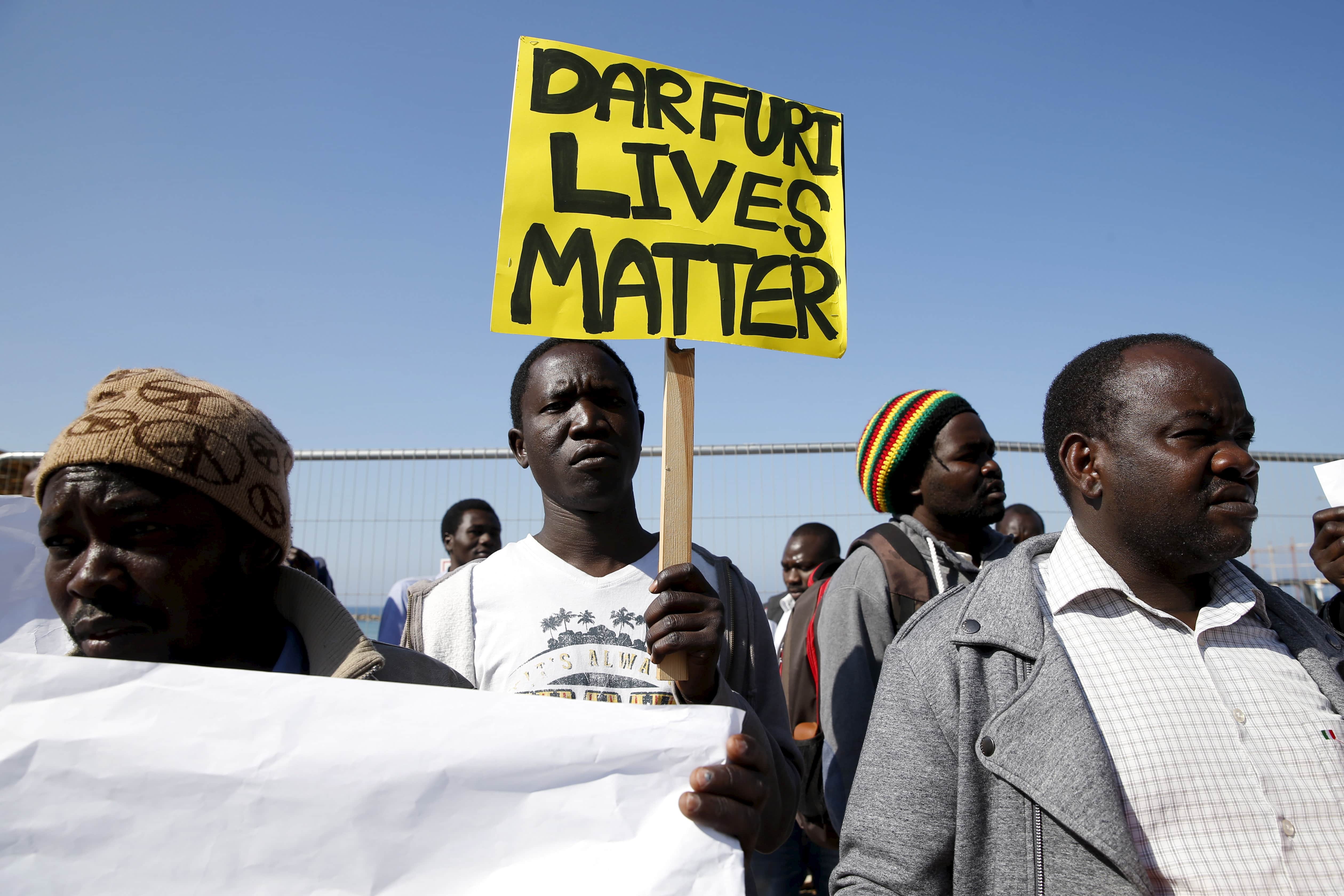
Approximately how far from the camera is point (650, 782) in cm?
146

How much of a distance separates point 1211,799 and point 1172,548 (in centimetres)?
57

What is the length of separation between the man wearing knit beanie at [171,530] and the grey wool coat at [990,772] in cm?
104

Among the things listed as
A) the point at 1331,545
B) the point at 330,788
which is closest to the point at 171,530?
the point at 330,788

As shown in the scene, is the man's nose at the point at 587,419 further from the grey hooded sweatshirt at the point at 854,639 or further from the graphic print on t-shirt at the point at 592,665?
the grey hooded sweatshirt at the point at 854,639

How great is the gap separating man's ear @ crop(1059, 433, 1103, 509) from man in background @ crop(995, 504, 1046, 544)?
463cm

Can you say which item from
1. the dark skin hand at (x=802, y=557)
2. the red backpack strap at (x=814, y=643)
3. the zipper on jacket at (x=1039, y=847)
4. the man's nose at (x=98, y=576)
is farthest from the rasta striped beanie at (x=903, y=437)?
the dark skin hand at (x=802, y=557)

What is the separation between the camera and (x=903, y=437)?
3.61 m

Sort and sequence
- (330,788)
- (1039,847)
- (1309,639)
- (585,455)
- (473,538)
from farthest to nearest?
(473,538) < (585,455) < (1309,639) < (1039,847) < (330,788)

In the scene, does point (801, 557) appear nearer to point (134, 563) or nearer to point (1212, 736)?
point (1212, 736)

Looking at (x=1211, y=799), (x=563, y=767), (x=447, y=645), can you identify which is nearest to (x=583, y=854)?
(x=563, y=767)

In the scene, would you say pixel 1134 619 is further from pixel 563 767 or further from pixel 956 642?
pixel 563 767

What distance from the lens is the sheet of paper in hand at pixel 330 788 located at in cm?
135

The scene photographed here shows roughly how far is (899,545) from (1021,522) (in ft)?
13.5

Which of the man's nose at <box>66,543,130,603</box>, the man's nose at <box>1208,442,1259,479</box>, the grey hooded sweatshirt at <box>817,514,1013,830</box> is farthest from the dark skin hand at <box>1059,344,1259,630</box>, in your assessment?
the man's nose at <box>66,543,130,603</box>
